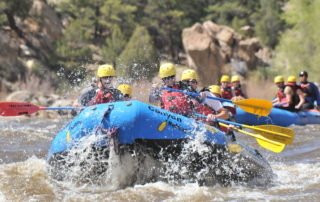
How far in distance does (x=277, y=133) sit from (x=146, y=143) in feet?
6.20

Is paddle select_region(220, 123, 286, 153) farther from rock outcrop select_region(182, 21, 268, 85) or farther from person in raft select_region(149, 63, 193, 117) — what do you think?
rock outcrop select_region(182, 21, 268, 85)

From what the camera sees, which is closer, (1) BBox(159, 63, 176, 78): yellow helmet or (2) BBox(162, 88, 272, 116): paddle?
(1) BBox(159, 63, 176, 78): yellow helmet

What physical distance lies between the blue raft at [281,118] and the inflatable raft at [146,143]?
6.45 metres

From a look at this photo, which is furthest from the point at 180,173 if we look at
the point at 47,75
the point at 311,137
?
the point at 47,75

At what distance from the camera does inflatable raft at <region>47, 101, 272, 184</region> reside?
19.7 feet

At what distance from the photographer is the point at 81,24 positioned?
113 feet

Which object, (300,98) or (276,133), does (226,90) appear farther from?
(276,133)

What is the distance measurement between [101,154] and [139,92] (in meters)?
4.42

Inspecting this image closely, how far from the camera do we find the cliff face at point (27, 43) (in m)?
28.0

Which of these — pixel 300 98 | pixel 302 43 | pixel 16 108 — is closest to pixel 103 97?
pixel 16 108

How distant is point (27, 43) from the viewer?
32250 mm

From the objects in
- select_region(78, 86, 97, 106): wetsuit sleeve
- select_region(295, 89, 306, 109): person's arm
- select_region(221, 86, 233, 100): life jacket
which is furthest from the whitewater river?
select_region(295, 89, 306, 109): person's arm

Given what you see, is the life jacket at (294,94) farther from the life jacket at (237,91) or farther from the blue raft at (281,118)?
the life jacket at (237,91)

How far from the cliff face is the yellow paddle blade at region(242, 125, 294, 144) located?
791 inches
